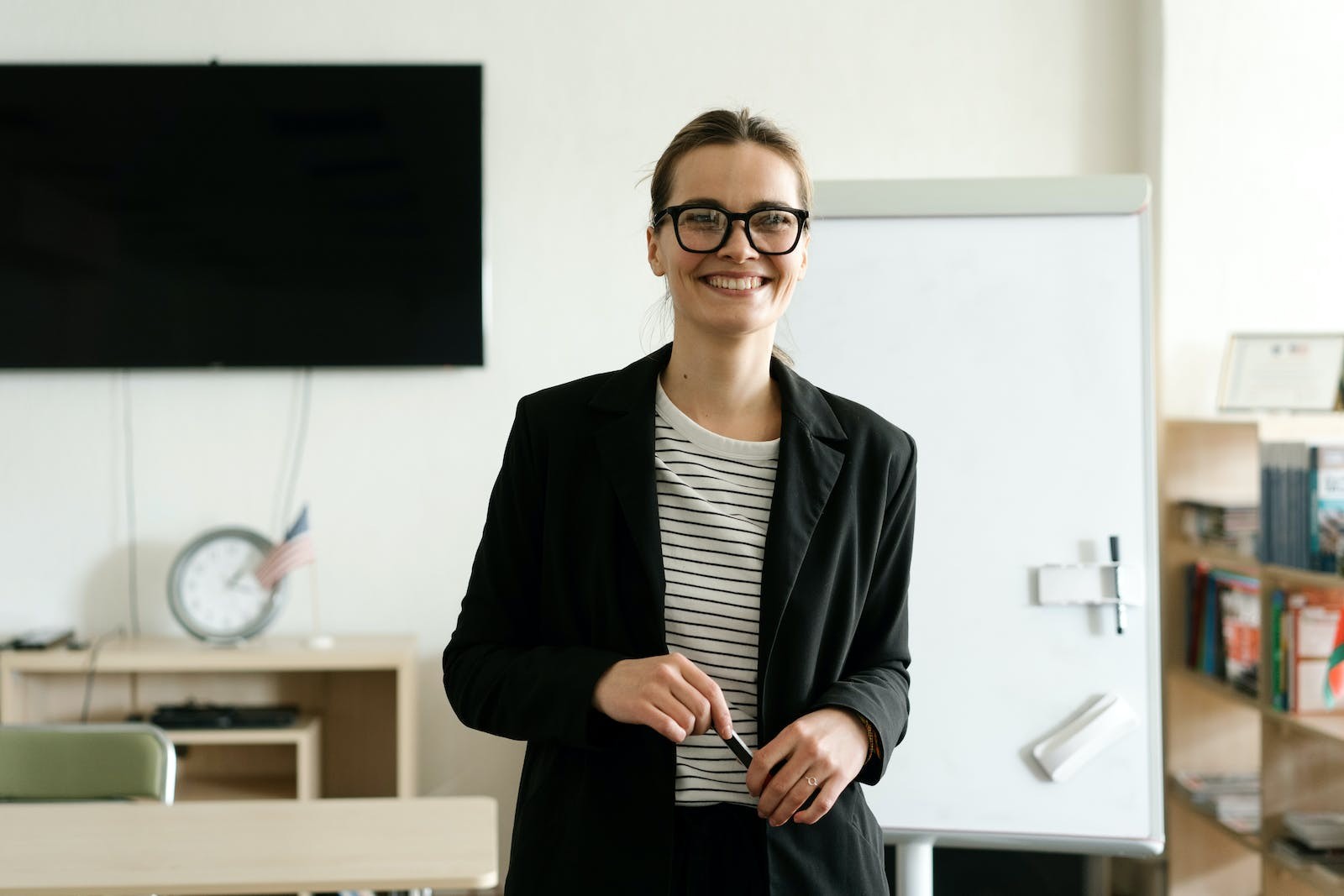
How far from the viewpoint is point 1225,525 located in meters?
3.06

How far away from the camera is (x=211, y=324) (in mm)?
3416

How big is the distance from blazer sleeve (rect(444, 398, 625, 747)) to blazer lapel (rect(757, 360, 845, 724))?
0.52 feet

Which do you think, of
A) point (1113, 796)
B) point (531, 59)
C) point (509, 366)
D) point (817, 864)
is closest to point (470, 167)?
point (531, 59)

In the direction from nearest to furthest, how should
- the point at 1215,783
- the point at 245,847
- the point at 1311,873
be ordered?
the point at 245,847 → the point at 1311,873 → the point at 1215,783

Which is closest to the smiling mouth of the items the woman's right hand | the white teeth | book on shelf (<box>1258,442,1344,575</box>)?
the white teeth

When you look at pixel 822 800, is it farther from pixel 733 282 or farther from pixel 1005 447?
pixel 1005 447

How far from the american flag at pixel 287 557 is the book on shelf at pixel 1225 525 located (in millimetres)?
2468

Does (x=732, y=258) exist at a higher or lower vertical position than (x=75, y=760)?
higher

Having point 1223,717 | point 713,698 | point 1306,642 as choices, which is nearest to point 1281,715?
point 1306,642

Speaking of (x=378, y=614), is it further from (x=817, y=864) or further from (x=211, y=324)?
(x=817, y=864)

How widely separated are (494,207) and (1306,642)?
2.45 meters

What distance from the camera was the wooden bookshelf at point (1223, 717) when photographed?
2803mm

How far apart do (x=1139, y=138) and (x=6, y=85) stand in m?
3.33

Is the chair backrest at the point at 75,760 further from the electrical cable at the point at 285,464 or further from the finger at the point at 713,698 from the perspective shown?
the electrical cable at the point at 285,464
